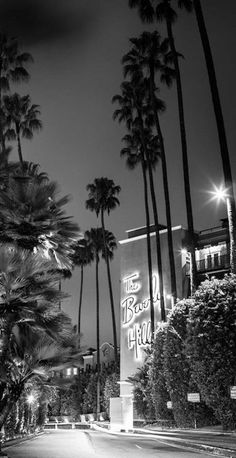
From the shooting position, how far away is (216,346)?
2273 centimetres

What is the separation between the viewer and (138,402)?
43.3 meters

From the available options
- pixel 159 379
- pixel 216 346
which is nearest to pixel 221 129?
pixel 216 346

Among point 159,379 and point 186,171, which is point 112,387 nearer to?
point 159,379

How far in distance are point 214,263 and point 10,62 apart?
2283 centimetres

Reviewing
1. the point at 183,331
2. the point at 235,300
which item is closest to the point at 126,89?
the point at 183,331

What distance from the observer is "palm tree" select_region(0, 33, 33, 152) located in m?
32.9

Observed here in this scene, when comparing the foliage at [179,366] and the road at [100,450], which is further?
the foliage at [179,366]

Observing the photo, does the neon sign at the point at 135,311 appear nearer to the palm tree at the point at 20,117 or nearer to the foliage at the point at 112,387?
the foliage at the point at 112,387

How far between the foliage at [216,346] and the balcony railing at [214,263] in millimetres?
20893

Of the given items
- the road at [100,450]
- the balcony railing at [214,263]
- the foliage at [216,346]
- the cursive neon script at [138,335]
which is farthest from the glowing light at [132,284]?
the road at [100,450]

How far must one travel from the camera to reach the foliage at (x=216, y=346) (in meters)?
22.6

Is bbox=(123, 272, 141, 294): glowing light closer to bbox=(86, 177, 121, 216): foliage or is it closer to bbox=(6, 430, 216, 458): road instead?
bbox=(86, 177, 121, 216): foliage

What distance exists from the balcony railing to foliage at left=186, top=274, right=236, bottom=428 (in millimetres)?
20893

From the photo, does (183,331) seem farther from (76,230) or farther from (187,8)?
(187,8)
